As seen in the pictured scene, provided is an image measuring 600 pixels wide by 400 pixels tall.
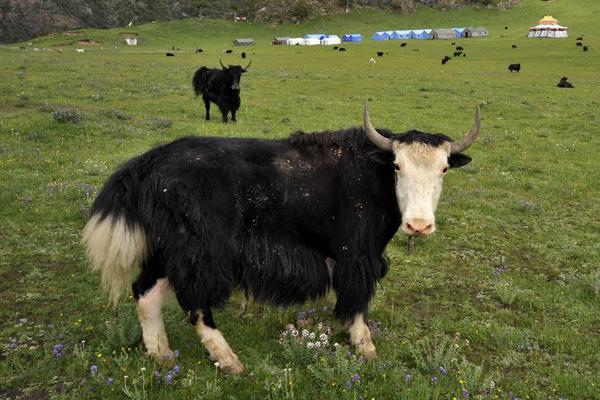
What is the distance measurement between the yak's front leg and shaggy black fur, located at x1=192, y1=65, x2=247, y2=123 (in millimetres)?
15180

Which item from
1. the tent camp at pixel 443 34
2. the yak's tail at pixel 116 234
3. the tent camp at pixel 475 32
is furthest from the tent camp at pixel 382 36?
the yak's tail at pixel 116 234

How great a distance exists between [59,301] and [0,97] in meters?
16.9

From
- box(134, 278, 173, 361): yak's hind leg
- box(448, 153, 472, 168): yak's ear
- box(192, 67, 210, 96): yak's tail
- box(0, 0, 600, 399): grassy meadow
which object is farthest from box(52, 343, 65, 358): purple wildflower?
box(192, 67, 210, 96): yak's tail

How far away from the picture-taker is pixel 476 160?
1449cm

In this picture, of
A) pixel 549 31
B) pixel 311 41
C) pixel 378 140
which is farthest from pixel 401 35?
pixel 378 140

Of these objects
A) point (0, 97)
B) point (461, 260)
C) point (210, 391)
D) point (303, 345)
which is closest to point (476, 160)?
point (461, 260)

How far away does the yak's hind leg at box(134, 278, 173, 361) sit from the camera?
15.9 ft

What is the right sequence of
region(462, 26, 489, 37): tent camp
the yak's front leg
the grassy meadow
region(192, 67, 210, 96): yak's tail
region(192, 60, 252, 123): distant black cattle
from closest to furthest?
the grassy meadow
the yak's front leg
region(192, 60, 252, 123): distant black cattle
region(192, 67, 210, 96): yak's tail
region(462, 26, 489, 37): tent camp

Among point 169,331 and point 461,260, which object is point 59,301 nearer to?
point 169,331

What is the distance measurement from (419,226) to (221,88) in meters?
16.7

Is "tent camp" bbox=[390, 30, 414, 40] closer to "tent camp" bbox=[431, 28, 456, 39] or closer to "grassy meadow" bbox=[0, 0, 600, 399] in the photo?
"tent camp" bbox=[431, 28, 456, 39]

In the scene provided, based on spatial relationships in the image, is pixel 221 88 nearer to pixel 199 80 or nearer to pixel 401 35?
pixel 199 80

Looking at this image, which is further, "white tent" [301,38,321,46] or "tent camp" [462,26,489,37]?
"tent camp" [462,26,489,37]

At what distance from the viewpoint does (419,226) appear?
15.0 ft
